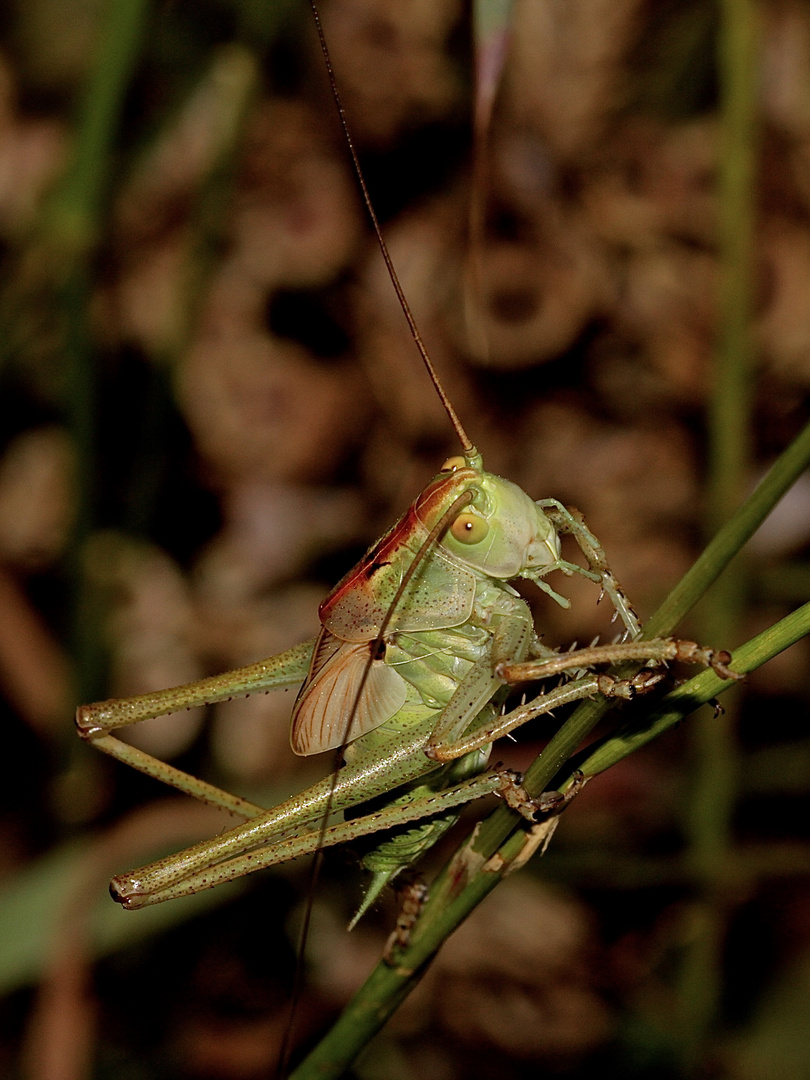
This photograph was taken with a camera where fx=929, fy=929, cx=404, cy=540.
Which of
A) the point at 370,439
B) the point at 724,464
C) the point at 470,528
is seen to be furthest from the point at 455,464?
the point at 370,439

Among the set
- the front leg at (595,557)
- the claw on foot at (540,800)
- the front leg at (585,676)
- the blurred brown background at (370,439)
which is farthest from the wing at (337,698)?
the blurred brown background at (370,439)

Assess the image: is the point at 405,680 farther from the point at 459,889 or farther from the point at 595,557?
the point at 459,889

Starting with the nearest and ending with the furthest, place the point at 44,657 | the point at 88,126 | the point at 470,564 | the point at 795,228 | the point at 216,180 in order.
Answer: the point at 470,564 → the point at 88,126 → the point at 216,180 → the point at 795,228 → the point at 44,657

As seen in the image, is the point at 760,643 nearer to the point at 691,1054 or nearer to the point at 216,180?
the point at 691,1054

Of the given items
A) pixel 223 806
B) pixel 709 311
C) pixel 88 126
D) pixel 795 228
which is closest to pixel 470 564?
pixel 223 806

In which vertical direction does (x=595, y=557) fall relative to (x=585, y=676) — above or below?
above

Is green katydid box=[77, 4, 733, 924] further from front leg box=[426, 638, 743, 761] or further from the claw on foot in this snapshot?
the claw on foot
